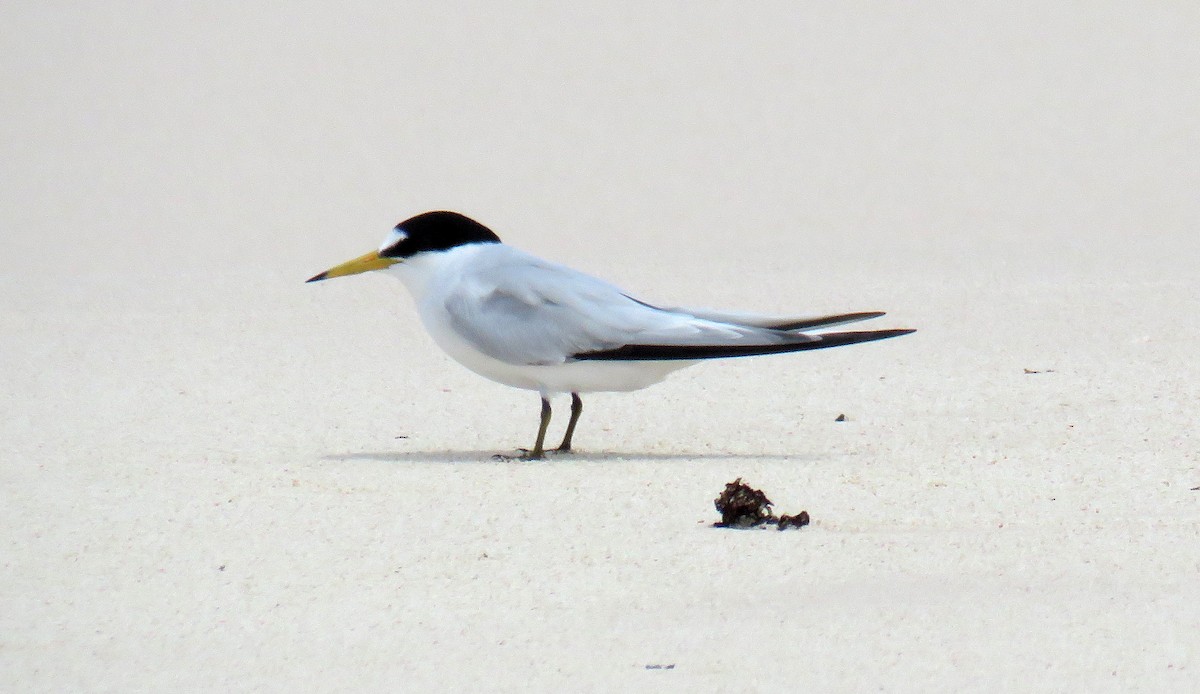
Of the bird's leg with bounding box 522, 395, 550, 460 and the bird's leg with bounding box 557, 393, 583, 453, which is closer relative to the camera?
the bird's leg with bounding box 522, 395, 550, 460

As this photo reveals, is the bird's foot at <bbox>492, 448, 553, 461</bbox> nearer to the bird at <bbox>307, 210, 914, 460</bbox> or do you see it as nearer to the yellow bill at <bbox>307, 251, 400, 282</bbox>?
the bird at <bbox>307, 210, 914, 460</bbox>

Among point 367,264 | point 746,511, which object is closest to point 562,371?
point 367,264

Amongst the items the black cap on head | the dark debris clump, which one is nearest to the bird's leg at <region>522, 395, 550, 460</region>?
the black cap on head

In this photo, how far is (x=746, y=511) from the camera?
4.25 meters

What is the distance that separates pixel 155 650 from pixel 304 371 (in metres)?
3.66

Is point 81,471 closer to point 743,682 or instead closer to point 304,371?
point 304,371

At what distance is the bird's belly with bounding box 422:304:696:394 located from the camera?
5309mm

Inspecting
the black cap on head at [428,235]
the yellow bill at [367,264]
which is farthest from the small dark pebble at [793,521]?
the yellow bill at [367,264]

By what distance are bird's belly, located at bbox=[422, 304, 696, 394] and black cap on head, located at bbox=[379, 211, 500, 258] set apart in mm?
286

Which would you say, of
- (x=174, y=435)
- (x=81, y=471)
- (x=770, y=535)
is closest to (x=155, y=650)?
(x=770, y=535)

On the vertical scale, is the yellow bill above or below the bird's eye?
below

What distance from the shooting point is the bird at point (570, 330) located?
523cm

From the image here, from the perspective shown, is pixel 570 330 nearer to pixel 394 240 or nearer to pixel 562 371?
pixel 562 371

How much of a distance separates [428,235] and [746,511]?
1781mm
